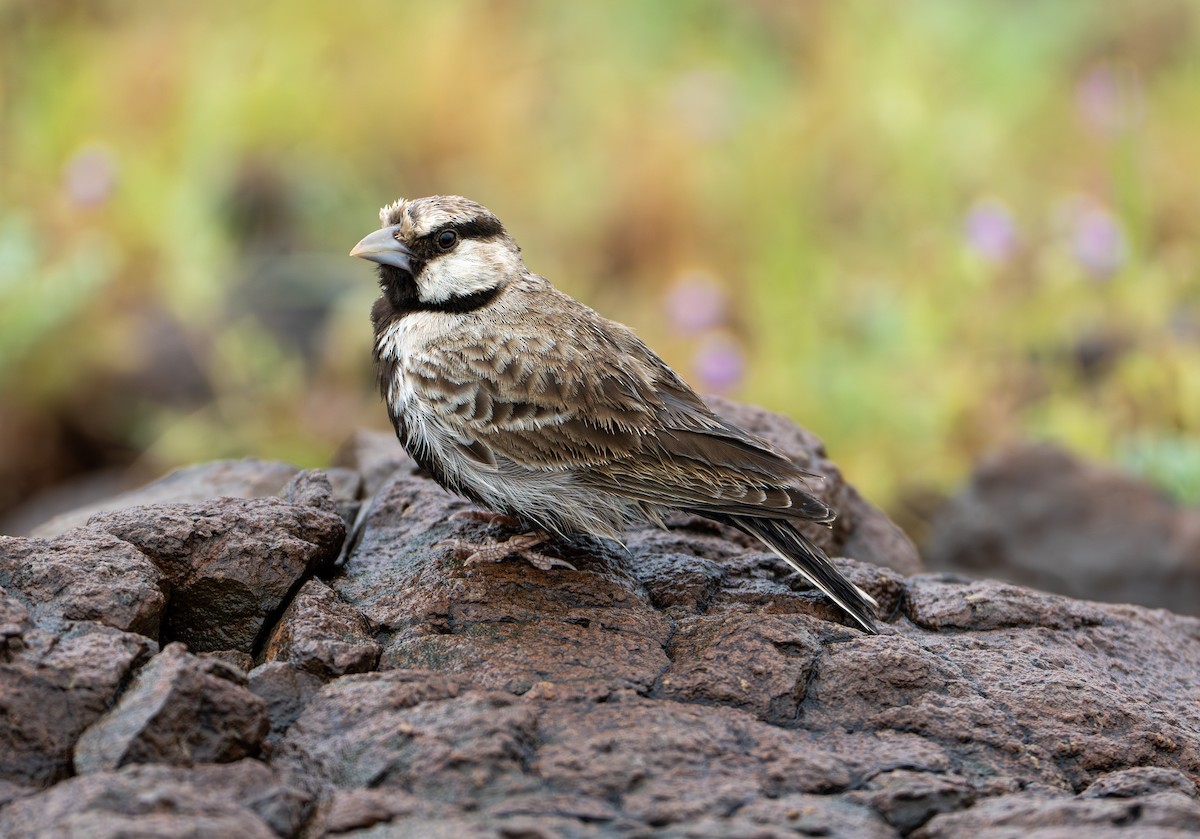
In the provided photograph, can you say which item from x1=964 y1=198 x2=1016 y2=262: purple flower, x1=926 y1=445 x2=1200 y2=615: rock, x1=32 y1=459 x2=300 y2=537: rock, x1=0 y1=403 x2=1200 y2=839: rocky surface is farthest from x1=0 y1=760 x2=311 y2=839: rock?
x1=964 y1=198 x2=1016 y2=262: purple flower

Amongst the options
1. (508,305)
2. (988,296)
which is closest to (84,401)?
(508,305)

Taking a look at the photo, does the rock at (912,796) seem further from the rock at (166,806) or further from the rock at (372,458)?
the rock at (372,458)

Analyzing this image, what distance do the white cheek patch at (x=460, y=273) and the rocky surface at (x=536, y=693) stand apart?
0.74 meters

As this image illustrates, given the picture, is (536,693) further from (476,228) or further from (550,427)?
(476,228)

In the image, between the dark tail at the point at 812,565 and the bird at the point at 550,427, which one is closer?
the dark tail at the point at 812,565

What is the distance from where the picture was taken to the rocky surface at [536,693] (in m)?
3.15

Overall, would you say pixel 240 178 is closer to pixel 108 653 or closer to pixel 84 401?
pixel 84 401

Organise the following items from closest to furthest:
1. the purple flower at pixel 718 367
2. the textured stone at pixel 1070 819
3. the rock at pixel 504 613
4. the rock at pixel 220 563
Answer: the textured stone at pixel 1070 819
the rock at pixel 504 613
the rock at pixel 220 563
the purple flower at pixel 718 367

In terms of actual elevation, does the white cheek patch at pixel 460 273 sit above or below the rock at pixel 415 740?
above

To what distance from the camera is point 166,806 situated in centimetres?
294

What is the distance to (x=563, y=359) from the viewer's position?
455 cm

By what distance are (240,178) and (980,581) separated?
727 centimetres

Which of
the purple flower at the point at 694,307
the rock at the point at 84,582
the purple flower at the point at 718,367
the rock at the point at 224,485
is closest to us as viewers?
the rock at the point at 84,582

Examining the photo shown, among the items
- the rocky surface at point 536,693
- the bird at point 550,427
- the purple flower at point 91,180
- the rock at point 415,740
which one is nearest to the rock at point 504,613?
the rocky surface at point 536,693
